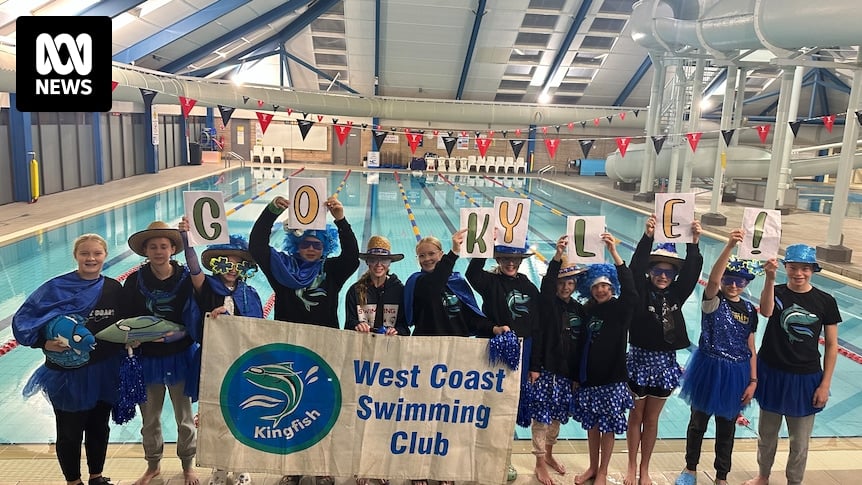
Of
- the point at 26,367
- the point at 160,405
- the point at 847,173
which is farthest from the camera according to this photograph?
the point at 847,173

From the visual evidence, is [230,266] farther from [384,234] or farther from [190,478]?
[384,234]

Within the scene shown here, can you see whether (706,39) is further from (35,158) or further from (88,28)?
(35,158)

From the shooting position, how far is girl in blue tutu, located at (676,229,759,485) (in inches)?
113

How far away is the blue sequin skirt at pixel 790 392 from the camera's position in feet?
9.32

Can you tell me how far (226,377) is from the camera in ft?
8.78

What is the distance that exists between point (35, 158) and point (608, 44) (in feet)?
55.3

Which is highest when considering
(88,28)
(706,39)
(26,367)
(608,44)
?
(608,44)

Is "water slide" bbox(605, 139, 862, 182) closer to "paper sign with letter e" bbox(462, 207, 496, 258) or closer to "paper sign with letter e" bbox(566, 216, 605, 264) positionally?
"paper sign with letter e" bbox(566, 216, 605, 264)

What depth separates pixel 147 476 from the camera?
9.53 feet

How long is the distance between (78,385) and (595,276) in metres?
2.34

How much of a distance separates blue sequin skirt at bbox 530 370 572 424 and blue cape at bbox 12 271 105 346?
2020mm

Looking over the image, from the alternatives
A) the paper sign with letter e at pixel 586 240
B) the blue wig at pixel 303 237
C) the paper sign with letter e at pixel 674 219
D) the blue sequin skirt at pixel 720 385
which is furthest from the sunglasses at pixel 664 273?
the blue wig at pixel 303 237

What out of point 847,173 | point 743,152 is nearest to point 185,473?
point 847,173

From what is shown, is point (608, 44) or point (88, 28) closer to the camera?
point (88, 28)
